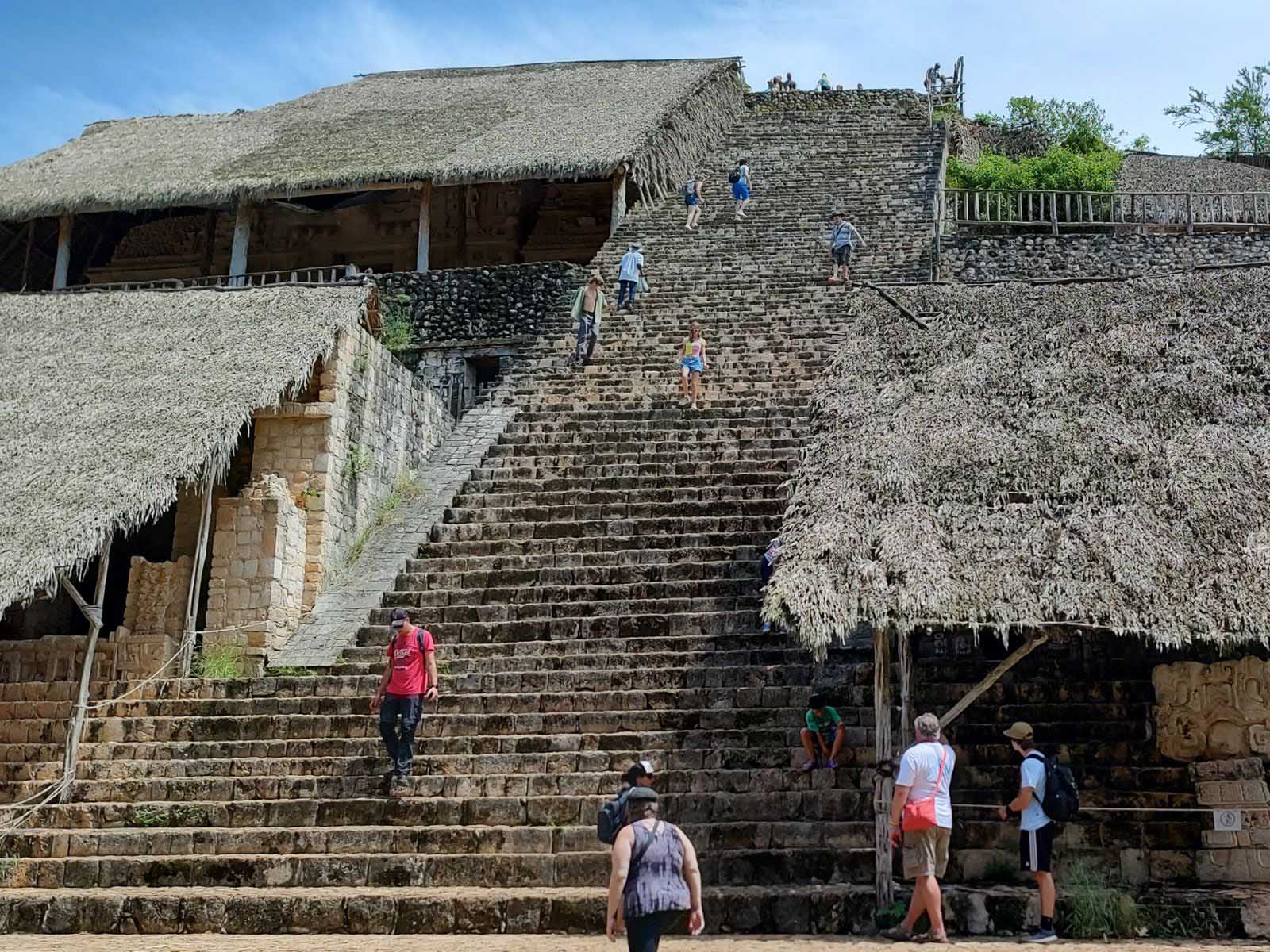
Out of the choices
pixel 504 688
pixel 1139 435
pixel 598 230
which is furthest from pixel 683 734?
pixel 598 230

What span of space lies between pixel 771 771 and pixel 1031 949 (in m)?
2.11

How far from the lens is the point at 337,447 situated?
12.7 metres

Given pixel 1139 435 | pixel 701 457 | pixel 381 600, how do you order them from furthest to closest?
1. pixel 701 457
2. pixel 381 600
3. pixel 1139 435

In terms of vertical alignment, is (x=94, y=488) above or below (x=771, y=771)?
above

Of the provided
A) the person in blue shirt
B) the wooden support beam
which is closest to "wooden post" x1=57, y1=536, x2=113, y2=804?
the wooden support beam

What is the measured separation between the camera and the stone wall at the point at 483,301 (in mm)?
19219

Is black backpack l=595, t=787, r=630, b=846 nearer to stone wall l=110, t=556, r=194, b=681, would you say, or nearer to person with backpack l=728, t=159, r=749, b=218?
stone wall l=110, t=556, r=194, b=681

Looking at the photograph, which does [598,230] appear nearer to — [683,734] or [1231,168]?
[1231,168]

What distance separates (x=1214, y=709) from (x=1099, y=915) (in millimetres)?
1662

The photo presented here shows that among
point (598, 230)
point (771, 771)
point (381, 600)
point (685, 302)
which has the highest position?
point (598, 230)

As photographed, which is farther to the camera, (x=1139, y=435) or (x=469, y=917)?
(x=1139, y=435)

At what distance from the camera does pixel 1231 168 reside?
2744 centimetres

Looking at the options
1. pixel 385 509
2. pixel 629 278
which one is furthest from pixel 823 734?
pixel 629 278

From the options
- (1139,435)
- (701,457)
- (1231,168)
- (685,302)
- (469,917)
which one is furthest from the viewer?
(1231,168)
